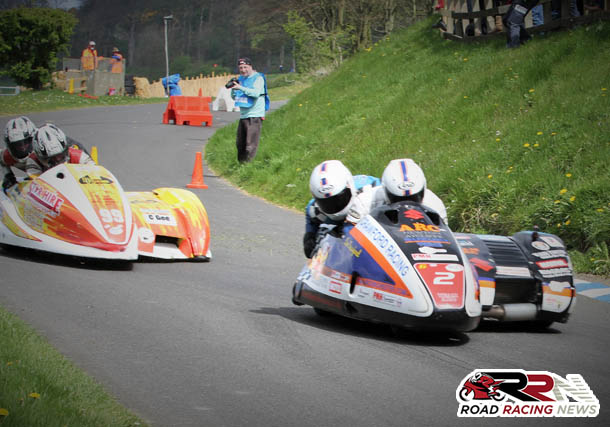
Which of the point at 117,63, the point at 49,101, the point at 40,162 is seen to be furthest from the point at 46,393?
the point at 117,63

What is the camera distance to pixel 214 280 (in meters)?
8.91

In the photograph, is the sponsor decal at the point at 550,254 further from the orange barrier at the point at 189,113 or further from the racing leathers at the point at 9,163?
the orange barrier at the point at 189,113

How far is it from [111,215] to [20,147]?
200cm

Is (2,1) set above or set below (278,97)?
above

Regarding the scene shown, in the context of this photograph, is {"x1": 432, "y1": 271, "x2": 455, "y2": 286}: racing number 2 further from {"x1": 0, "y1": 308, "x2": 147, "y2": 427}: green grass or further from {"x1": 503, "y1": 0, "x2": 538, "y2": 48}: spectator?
{"x1": 503, "y1": 0, "x2": 538, "y2": 48}: spectator

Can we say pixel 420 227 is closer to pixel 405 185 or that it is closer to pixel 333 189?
pixel 405 185

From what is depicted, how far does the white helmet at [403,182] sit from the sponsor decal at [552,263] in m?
1.09

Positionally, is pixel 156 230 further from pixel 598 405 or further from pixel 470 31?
pixel 470 31

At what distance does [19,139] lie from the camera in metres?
10.3

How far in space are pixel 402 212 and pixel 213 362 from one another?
1827 millimetres

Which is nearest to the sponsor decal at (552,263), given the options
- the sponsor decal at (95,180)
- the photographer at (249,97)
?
the sponsor decal at (95,180)

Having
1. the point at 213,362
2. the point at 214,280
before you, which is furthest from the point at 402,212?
the point at 214,280

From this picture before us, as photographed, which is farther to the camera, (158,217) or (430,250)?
(158,217)

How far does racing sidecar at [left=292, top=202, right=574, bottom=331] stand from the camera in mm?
6086
